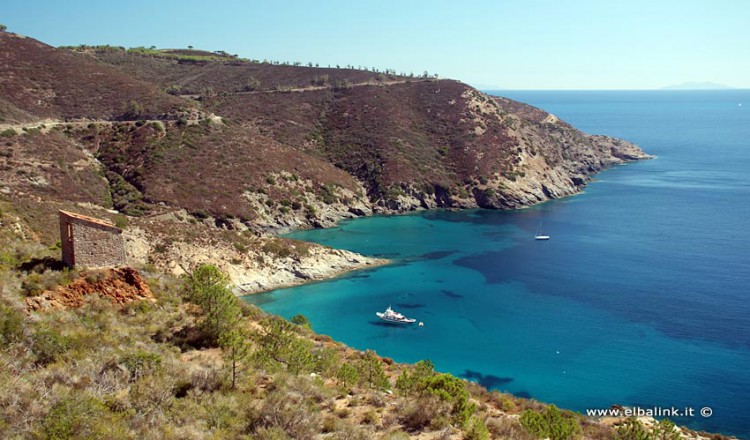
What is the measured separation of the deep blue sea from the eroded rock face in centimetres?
2347

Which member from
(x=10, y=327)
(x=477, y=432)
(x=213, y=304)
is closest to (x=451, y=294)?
(x=213, y=304)

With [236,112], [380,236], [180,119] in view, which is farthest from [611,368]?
[236,112]

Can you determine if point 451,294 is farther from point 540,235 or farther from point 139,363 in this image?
point 139,363

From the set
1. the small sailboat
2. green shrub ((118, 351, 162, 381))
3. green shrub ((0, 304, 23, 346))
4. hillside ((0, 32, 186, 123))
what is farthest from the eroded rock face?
hillside ((0, 32, 186, 123))

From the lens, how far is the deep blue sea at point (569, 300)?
37062mm

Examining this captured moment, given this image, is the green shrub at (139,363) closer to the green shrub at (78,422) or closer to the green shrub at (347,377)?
the green shrub at (78,422)

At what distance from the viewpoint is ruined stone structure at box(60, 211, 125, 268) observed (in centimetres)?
2008

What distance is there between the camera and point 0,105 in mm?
72438

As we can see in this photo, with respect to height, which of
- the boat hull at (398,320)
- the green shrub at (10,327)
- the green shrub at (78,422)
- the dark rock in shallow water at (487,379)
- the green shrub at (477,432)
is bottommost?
the dark rock in shallow water at (487,379)

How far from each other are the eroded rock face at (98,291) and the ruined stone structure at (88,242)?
21.6 inches

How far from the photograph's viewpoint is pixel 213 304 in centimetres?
2102

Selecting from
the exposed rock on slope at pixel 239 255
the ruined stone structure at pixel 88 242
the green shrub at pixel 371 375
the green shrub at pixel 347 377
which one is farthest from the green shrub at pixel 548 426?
the exposed rock on slope at pixel 239 255

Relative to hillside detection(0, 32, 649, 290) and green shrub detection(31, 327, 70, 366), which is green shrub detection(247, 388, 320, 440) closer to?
green shrub detection(31, 327, 70, 366)

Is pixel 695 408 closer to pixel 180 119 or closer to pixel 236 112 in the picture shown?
pixel 180 119
